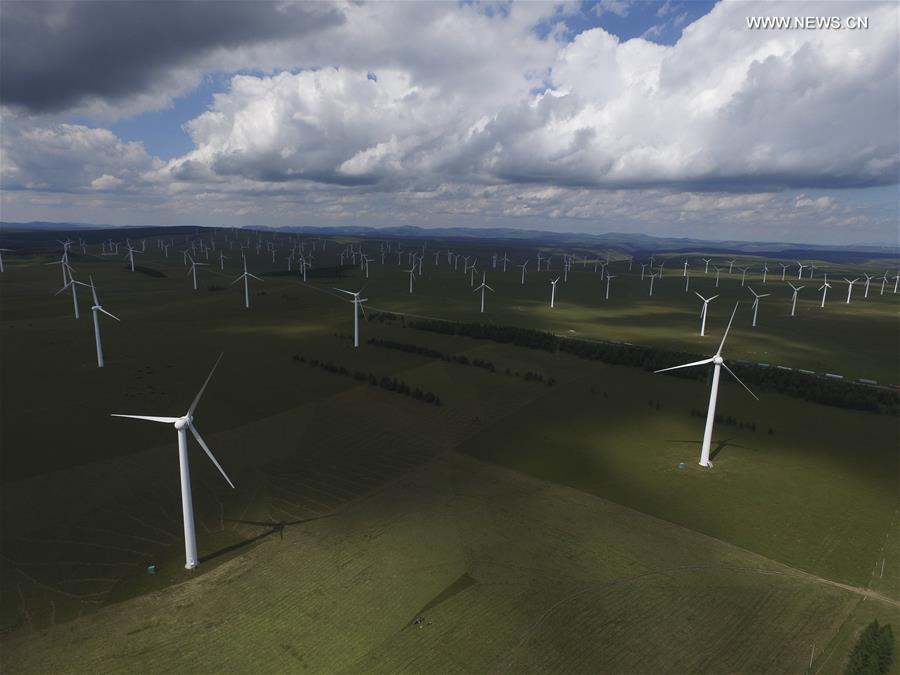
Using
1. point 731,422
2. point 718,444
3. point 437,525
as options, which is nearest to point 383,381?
point 437,525

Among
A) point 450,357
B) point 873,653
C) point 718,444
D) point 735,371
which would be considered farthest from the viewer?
point 450,357

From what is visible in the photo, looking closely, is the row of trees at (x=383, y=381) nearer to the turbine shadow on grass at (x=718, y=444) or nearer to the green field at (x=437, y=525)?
the green field at (x=437, y=525)

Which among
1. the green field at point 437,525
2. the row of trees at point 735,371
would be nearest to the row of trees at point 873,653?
the green field at point 437,525

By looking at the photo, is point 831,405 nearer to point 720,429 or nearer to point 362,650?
point 720,429

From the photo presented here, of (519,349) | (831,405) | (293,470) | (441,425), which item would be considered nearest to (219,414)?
(293,470)

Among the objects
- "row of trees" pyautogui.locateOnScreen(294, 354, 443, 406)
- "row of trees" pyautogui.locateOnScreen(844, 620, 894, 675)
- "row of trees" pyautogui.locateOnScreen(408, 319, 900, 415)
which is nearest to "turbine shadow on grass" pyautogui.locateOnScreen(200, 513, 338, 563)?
"row of trees" pyautogui.locateOnScreen(294, 354, 443, 406)

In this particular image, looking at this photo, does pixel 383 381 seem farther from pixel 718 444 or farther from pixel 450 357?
pixel 718 444

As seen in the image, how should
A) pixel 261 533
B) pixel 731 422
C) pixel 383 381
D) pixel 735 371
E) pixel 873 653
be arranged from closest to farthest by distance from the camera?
pixel 873 653, pixel 261 533, pixel 731 422, pixel 383 381, pixel 735 371
